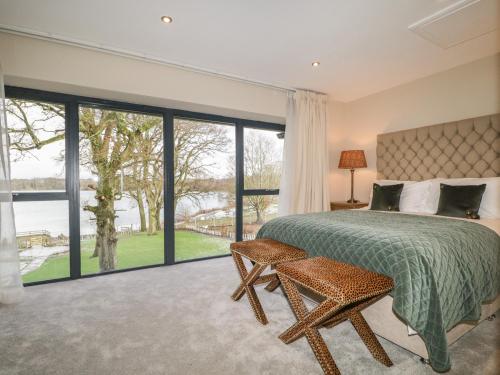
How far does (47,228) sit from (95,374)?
2.05 meters

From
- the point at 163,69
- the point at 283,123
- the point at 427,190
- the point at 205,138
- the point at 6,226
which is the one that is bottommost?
the point at 6,226

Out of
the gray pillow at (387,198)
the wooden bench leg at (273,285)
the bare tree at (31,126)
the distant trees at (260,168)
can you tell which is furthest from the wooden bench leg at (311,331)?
the bare tree at (31,126)

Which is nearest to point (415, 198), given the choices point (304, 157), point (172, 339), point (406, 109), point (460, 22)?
point (406, 109)

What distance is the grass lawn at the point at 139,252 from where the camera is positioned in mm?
2857

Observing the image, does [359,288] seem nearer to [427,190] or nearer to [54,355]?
[54,355]

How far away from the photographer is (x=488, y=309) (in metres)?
1.86

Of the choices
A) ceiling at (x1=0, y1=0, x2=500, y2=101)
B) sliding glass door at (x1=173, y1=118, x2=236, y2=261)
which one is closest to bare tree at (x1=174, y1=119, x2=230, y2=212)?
sliding glass door at (x1=173, y1=118, x2=236, y2=261)

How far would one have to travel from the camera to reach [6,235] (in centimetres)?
228

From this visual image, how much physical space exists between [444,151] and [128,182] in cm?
394

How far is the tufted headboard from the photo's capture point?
2.79m

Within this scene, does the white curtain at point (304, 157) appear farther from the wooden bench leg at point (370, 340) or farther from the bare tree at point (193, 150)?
the wooden bench leg at point (370, 340)

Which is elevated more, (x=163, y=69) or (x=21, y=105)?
(x=163, y=69)

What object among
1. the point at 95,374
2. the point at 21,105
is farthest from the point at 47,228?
the point at 95,374

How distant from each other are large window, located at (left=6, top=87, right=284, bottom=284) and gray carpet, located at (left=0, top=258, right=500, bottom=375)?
2.35 feet
